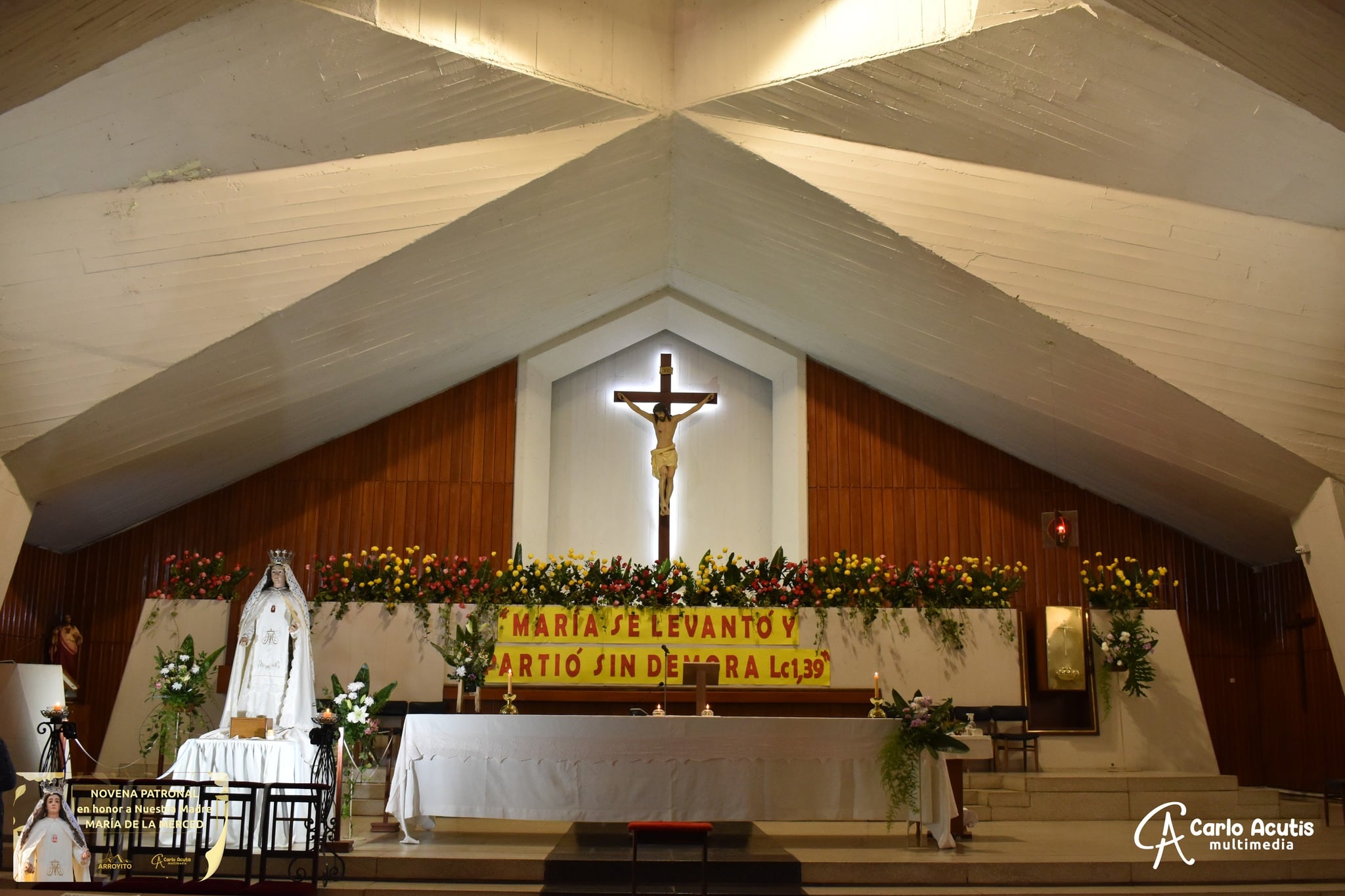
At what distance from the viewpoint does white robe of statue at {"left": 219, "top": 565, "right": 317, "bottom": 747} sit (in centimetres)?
728

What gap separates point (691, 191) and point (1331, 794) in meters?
7.07

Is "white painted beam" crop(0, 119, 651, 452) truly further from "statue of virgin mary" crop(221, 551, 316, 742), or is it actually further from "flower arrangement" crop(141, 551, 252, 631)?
"flower arrangement" crop(141, 551, 252, 631)

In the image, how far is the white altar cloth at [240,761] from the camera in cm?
664

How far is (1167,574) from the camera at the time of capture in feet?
39.1

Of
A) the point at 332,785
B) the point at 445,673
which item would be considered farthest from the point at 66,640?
the point at 332,785

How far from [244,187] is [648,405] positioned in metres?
6.02

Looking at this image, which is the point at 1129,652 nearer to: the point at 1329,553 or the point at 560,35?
the point at 1329,553

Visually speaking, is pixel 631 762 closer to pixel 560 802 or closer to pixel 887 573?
pixel 560 802

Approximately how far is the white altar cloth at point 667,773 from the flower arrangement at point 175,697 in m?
3.00

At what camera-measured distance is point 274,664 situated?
7344 millimetres

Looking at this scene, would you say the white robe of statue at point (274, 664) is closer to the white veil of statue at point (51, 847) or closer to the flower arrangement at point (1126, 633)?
the white veil of statue at point (51, 847)

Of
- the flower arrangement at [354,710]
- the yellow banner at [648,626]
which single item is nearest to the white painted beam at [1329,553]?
the yellow banner at [648,626]

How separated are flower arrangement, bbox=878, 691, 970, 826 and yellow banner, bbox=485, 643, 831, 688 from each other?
2797 millimetres

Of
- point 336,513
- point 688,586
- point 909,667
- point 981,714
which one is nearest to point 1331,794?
point 981,714
